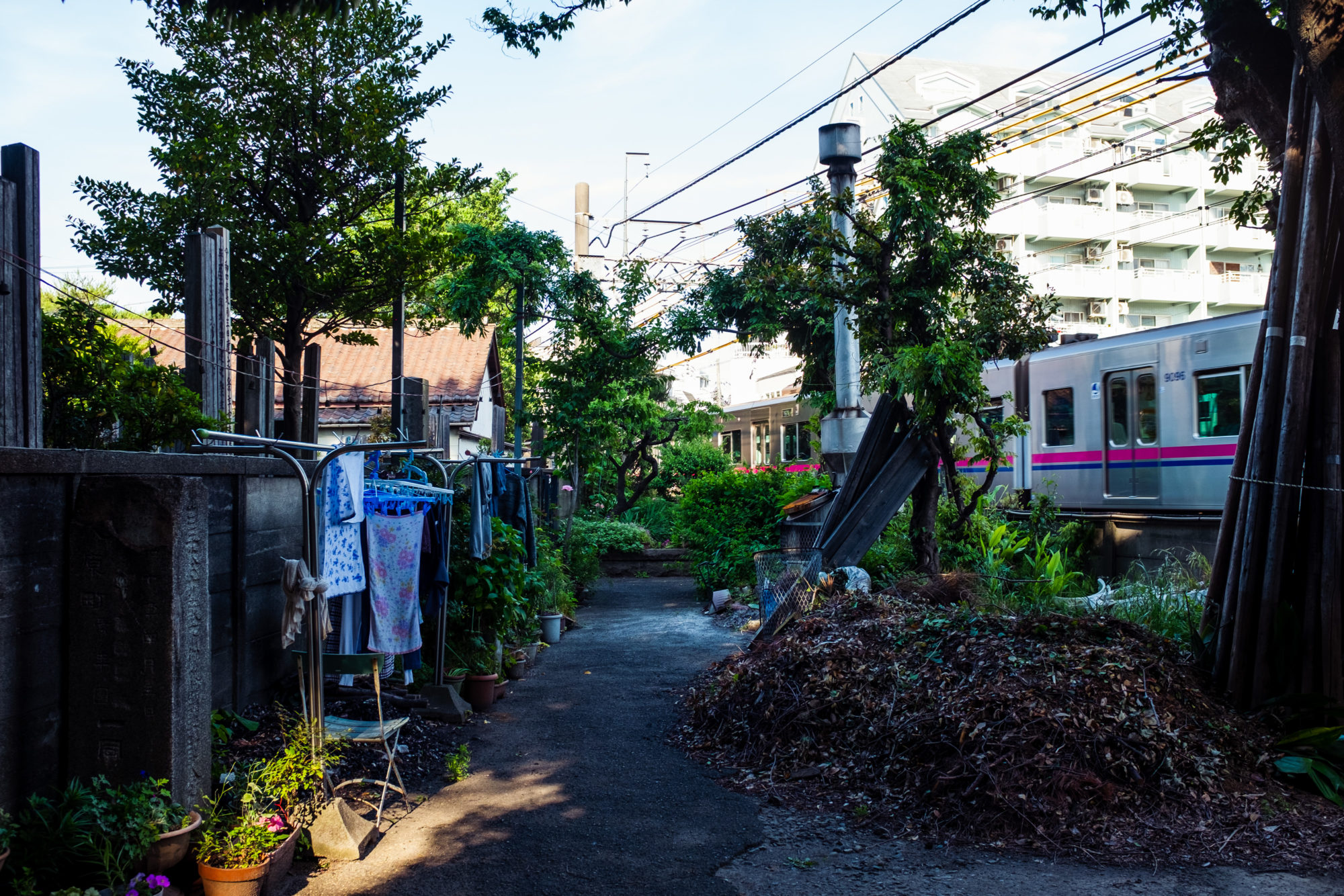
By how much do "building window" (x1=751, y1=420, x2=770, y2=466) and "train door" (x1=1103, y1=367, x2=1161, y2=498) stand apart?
34.4ft

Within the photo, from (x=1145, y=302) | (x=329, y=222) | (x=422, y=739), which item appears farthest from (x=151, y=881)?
(x=1145, y=302)

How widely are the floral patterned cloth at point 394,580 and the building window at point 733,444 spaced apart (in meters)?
18.7

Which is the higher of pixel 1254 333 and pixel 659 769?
pixel 1254 333

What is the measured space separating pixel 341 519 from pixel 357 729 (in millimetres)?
1103

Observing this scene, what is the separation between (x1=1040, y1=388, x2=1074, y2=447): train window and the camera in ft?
41.9

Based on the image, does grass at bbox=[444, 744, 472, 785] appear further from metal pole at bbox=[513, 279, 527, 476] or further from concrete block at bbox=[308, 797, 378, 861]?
metal pole at bbox=[513, 279, 527, 476]

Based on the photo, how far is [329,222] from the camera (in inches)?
425

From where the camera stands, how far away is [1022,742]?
4703 mm

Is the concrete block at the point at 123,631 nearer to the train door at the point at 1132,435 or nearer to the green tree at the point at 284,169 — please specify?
the green tree at the point at 284,169

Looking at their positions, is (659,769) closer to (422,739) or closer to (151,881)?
(422,739)

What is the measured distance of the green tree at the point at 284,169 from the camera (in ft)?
32.1

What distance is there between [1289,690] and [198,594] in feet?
18.3

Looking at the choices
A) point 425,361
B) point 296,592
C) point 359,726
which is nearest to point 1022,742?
point 359,726

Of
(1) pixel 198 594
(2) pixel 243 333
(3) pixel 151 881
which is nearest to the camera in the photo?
(3) pixel 151 881
